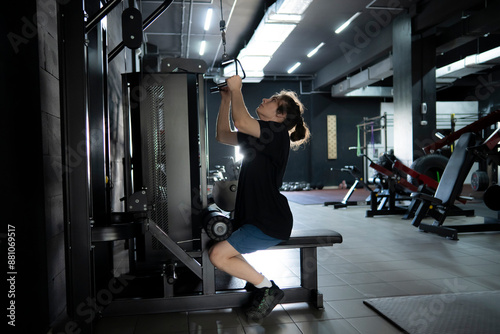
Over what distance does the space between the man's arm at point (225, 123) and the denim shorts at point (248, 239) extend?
49cm

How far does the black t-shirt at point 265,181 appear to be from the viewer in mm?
1909

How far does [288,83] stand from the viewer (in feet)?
40.4

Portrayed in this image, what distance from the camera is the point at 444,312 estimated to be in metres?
2.11

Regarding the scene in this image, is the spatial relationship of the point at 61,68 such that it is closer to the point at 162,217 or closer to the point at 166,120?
the point at 166,120

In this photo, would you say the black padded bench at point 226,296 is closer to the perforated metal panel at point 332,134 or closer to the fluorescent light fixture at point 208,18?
the fluorescent light fixture at point 208,18

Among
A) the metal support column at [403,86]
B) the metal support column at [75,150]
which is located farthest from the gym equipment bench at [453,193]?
the metal support column at [75,150]

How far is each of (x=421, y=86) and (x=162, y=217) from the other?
19.3ft

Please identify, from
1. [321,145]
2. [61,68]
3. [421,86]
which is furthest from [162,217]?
[321,145]

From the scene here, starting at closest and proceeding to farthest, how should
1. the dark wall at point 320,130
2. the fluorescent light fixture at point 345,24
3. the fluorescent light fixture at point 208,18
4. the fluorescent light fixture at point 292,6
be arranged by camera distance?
the fluorescent light fixture at point 292,6, the fluorescent light fixture at point 208,18, the fluorescent light fixture at point 345,24, the dark wall at point 320,130

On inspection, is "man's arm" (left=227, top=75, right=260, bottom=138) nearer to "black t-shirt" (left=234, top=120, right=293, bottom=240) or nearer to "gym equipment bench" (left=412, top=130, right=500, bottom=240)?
"black t-shirt" (left=234, top=120, right=293, bottom=240)

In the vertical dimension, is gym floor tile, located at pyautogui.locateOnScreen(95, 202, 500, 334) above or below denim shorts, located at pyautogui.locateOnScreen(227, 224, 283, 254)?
below

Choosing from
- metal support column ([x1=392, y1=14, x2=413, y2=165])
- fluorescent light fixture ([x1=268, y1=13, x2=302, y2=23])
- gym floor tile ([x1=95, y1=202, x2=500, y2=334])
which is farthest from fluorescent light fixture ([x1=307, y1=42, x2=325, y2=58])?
gym floor tile ([x1=95, y1=202, x2=500, y2=334])

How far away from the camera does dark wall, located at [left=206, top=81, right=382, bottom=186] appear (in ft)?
39.8

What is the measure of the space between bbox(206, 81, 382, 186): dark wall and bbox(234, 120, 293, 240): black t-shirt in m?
10.0
